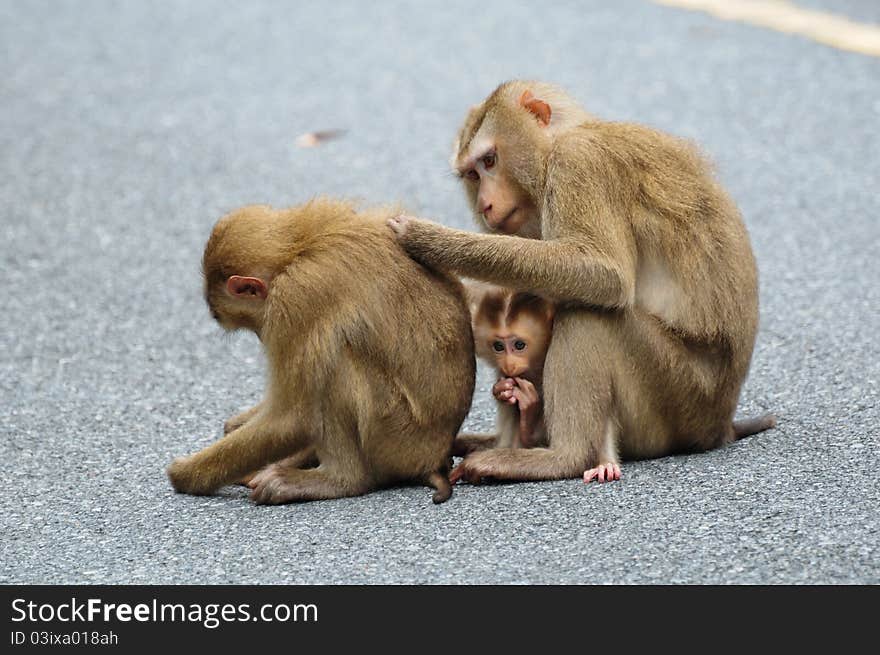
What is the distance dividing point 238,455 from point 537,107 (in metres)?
1.54

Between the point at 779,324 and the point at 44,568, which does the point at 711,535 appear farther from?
the point at 779,324

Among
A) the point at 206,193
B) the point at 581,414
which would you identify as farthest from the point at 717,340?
the point at 206,193

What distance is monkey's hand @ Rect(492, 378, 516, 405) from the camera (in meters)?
5.12

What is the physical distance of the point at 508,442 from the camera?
5.25 m

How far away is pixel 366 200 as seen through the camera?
620cm

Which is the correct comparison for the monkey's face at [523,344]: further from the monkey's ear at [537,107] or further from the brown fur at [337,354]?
the monkey's ear at [537,107]

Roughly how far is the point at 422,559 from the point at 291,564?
0.38 meters

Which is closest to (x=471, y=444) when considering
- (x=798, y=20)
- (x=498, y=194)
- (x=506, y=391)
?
(x=506, y=391)

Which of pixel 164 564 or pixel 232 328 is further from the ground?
pixel 232 328

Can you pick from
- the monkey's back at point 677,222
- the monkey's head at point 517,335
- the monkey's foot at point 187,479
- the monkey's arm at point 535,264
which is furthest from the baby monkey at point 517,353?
the monkey's foot at point 187,479

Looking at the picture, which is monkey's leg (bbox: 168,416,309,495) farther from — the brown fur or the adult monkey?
the adult monkey

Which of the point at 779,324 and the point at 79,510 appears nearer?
the point at 79,510

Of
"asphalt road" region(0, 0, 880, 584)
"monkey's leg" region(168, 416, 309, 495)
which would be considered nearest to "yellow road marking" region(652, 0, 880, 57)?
"asphalt road" region(0, 0, 880, 584)

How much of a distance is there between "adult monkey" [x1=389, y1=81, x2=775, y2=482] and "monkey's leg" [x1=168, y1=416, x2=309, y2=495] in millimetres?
600
